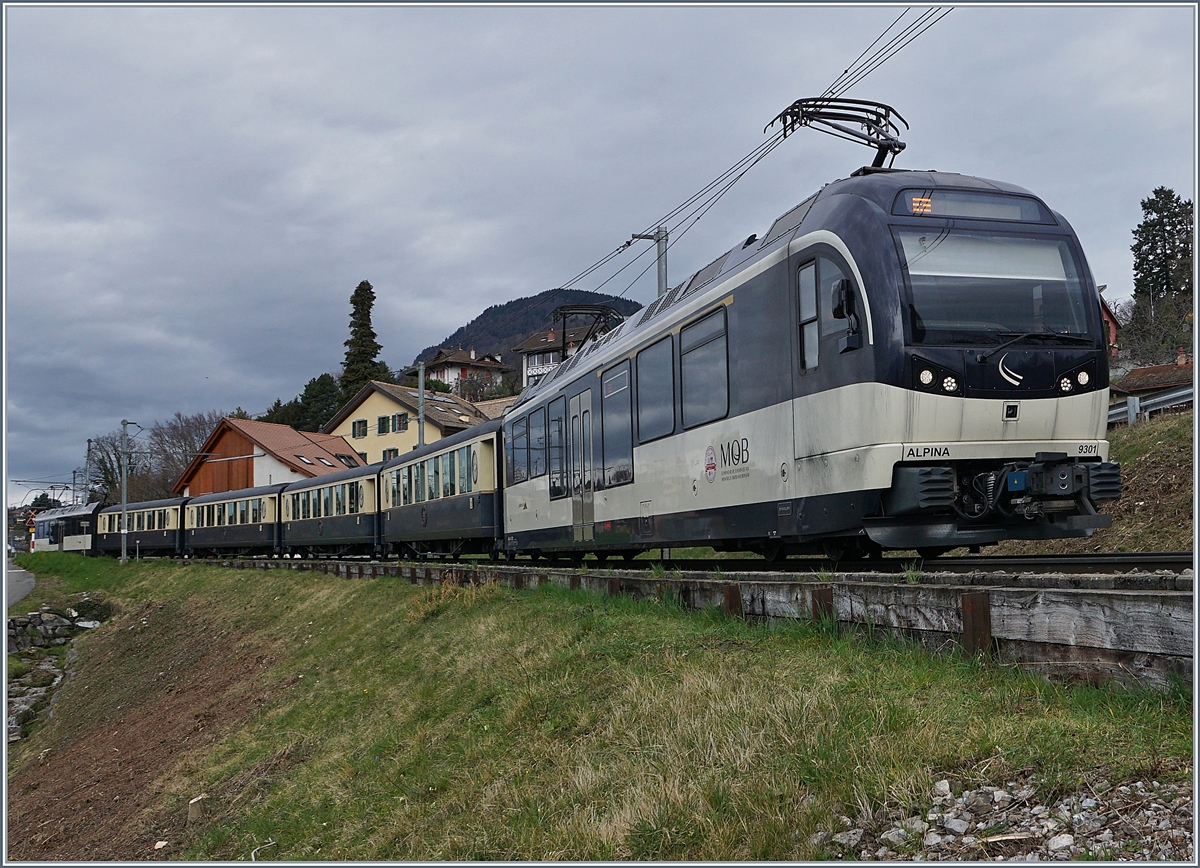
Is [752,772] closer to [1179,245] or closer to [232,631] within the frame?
[232,631]

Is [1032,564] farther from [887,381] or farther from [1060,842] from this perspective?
[1060,842]

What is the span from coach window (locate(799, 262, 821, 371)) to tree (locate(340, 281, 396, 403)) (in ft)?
247

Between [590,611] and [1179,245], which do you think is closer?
[590,611]

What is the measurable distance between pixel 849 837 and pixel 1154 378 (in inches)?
1450

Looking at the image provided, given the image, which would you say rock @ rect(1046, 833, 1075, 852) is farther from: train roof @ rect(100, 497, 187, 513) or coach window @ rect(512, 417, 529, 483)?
train roof @ rect(100, 497, 187, 513)

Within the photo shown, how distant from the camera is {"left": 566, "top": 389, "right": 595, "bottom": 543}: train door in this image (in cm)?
1435

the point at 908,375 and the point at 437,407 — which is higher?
the point at 437,407

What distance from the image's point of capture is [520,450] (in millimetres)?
18266

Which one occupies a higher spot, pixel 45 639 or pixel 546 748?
pixel 546 748

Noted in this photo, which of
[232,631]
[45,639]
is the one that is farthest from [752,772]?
[45,639]

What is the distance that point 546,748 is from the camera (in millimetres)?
6461

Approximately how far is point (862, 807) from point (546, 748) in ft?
9.65

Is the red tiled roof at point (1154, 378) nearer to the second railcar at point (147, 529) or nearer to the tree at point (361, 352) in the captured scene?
the second railcar at point (147, 529)

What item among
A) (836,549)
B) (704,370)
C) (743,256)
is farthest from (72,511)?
(836,549)
